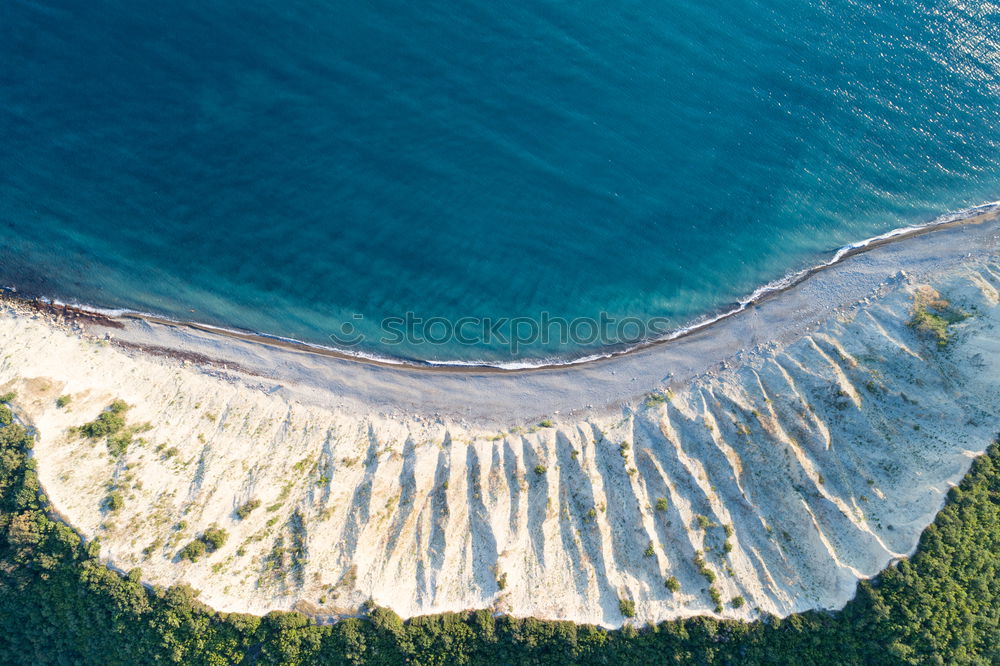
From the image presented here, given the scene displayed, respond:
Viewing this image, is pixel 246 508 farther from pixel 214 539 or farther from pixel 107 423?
pixel 107 423

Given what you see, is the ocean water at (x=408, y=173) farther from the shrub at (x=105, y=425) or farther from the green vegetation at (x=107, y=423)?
the shrub at (x=105, y=425)

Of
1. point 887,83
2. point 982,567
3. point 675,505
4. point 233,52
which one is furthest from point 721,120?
point 233,52

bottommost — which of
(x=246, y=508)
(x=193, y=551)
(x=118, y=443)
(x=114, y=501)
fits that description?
(x=193, y=551)

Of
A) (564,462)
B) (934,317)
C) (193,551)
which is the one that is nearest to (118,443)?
(193,551)

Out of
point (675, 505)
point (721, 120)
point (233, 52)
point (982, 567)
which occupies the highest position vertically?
point (721, 120)

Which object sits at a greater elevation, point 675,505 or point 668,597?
point 675,505

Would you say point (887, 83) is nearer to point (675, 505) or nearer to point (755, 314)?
point (755, 314)

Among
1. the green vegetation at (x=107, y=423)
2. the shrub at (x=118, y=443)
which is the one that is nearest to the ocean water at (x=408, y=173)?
the green vegetation at (x=107, y=423)
